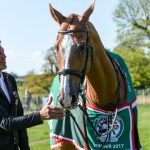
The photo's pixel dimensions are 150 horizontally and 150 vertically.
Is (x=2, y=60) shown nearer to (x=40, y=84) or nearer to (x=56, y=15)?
(x=56, y=15)

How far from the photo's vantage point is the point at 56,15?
4.68 meters

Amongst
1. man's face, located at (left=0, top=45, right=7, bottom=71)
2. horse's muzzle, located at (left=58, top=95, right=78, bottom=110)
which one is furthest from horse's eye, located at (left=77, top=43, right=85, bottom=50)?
Answer: man's face, located at (left=0, top=45, right=7, bottom=71)

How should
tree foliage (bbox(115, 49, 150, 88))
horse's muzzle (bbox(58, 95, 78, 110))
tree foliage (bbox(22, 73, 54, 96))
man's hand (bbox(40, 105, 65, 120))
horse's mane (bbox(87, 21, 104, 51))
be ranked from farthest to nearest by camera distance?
tree foliage (bbox(22, 73, 54, 96)) < tree foliage (bbox(115, 49, 150, 88)) < horse's mane (bbox(87, 21, 104, 51)) < man's hand (bbox(40, 105, 65, 120)) < horse's muzzle (bbox(58, 95, 78, 110))

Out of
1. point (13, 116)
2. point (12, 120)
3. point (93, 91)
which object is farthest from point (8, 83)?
point (93, 91)

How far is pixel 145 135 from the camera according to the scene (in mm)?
13227

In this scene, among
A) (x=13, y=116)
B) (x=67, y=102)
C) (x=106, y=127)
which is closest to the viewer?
(x=67, y=102)

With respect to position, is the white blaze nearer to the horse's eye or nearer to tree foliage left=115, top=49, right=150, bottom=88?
the horse's eye

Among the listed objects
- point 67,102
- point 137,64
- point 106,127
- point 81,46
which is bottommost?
point 137,64

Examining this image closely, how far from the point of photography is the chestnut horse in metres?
4.38

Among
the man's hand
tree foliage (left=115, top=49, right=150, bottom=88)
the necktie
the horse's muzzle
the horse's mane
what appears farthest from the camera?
tree foliage (left=115, top=49, right=150, bottom=88)

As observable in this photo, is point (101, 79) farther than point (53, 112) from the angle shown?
Yes

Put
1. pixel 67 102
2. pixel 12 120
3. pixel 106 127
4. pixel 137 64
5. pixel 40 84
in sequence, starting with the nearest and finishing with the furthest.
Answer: pixel 67 102, pixel 12 120, pixel 106 127, pixel 137 64, pixel 40 84

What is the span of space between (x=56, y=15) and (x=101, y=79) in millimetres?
916

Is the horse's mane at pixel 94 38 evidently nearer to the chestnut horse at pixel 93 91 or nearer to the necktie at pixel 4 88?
the chestnut horse at pixel 93 91
